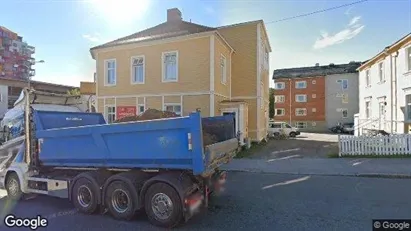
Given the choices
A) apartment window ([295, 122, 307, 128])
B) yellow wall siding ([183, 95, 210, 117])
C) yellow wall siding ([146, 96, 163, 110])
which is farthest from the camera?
apartment window ([295, 122, 307, 128])

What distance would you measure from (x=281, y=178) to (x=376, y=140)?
21.7ft

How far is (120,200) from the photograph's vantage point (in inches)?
206

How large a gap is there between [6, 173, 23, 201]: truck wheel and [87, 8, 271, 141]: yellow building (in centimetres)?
1007

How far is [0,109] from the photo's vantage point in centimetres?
3912

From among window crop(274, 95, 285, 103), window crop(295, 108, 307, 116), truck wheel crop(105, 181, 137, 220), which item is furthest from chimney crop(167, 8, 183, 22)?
window crop(295, 108, 307, 116)

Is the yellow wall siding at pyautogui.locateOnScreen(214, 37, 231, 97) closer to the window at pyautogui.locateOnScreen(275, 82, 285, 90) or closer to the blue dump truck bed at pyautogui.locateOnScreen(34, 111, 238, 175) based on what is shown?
the blue dump truck bed at pyautogui.locateOnScreen(34, 111, 238, 175)

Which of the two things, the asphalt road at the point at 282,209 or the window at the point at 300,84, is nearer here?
the asphalt road at the point at 282,209

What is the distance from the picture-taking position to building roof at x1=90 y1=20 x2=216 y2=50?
1636cm

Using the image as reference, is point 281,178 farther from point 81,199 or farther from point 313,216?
point 81,199

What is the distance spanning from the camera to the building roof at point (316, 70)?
44.0m

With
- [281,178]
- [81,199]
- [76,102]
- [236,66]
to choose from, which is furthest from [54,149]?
[236,66]

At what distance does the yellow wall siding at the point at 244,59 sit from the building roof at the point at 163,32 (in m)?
2.89

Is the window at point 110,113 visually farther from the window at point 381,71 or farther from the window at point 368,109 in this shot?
the window at point 368,109

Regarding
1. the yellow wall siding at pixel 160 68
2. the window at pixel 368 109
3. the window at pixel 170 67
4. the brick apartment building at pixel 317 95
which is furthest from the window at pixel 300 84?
the window at pixel 170 67
